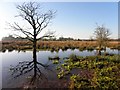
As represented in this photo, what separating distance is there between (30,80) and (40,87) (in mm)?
2428

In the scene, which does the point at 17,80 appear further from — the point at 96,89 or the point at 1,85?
the point at 96,89

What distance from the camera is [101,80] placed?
14.5m

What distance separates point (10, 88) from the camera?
1410 cm

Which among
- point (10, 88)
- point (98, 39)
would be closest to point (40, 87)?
point (10, 88)

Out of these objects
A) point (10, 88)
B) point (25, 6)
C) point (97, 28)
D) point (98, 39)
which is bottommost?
point (10, 88)

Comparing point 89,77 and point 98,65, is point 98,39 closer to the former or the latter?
point 98,65

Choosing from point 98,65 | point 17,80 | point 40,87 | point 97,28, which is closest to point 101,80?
point 40,87

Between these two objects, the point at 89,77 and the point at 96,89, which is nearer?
the point at 96,89

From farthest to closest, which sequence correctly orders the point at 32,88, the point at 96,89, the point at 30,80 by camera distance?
the point at 30,80, the point at 32,88, the point at 96,89

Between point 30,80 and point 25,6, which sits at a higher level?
point 25,6

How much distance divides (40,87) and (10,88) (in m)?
2.35

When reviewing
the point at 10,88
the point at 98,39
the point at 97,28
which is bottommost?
the point at 10,88

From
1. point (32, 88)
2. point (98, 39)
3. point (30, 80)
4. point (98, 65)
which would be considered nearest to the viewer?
point (32, 88)

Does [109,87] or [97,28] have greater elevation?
[97,28]
